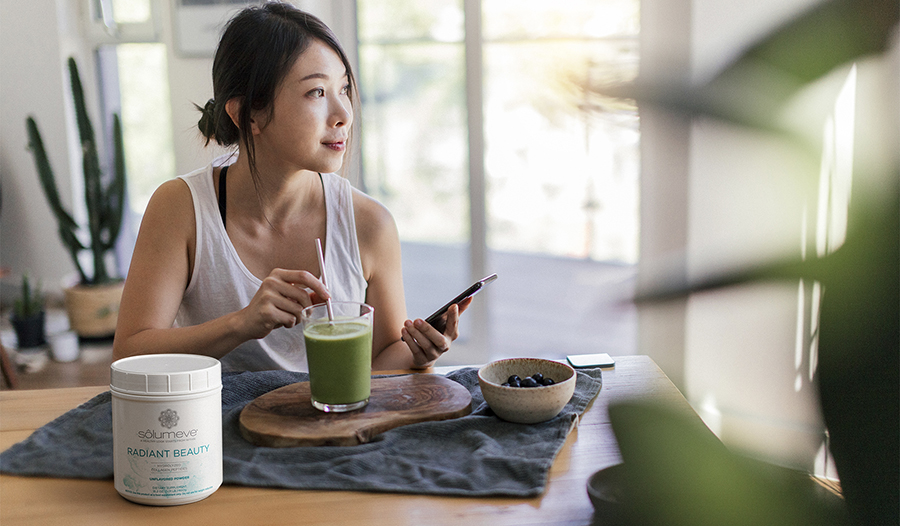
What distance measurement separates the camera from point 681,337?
0.59ft

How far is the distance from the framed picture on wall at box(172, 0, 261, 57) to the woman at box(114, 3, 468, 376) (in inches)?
83.1

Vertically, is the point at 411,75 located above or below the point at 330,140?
above

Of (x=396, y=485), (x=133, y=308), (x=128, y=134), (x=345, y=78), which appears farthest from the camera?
(x=128, y=134)

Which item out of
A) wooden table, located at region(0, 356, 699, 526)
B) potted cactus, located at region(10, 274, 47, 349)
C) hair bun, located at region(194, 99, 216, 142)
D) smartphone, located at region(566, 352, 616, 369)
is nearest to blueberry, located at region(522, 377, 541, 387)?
wooden table, located at region(0, 356, 699, 526)

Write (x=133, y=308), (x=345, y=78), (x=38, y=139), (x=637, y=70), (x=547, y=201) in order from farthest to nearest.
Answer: (x=38, y=139)
(x=547, y=201)
(x=345, y=78)
(x=133, y=308)
(x=637, y=70)

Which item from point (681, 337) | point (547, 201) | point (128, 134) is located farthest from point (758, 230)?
point (128, 134)

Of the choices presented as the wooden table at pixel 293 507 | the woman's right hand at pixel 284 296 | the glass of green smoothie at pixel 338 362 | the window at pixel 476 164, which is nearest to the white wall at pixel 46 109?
the window at pixel 476 164

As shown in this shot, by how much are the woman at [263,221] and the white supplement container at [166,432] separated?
16.6 inches

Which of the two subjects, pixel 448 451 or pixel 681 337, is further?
pixel 448 451

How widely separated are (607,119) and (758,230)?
5 centimetres

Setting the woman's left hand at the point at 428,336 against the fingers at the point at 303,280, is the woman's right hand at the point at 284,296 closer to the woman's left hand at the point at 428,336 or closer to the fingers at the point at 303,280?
the fingers at the point at 303,280

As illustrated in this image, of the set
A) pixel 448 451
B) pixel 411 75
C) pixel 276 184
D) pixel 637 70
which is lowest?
pixel 448 451

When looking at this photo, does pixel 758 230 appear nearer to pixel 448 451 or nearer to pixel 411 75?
pixel 448 451

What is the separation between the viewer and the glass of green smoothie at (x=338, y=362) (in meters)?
0.90
